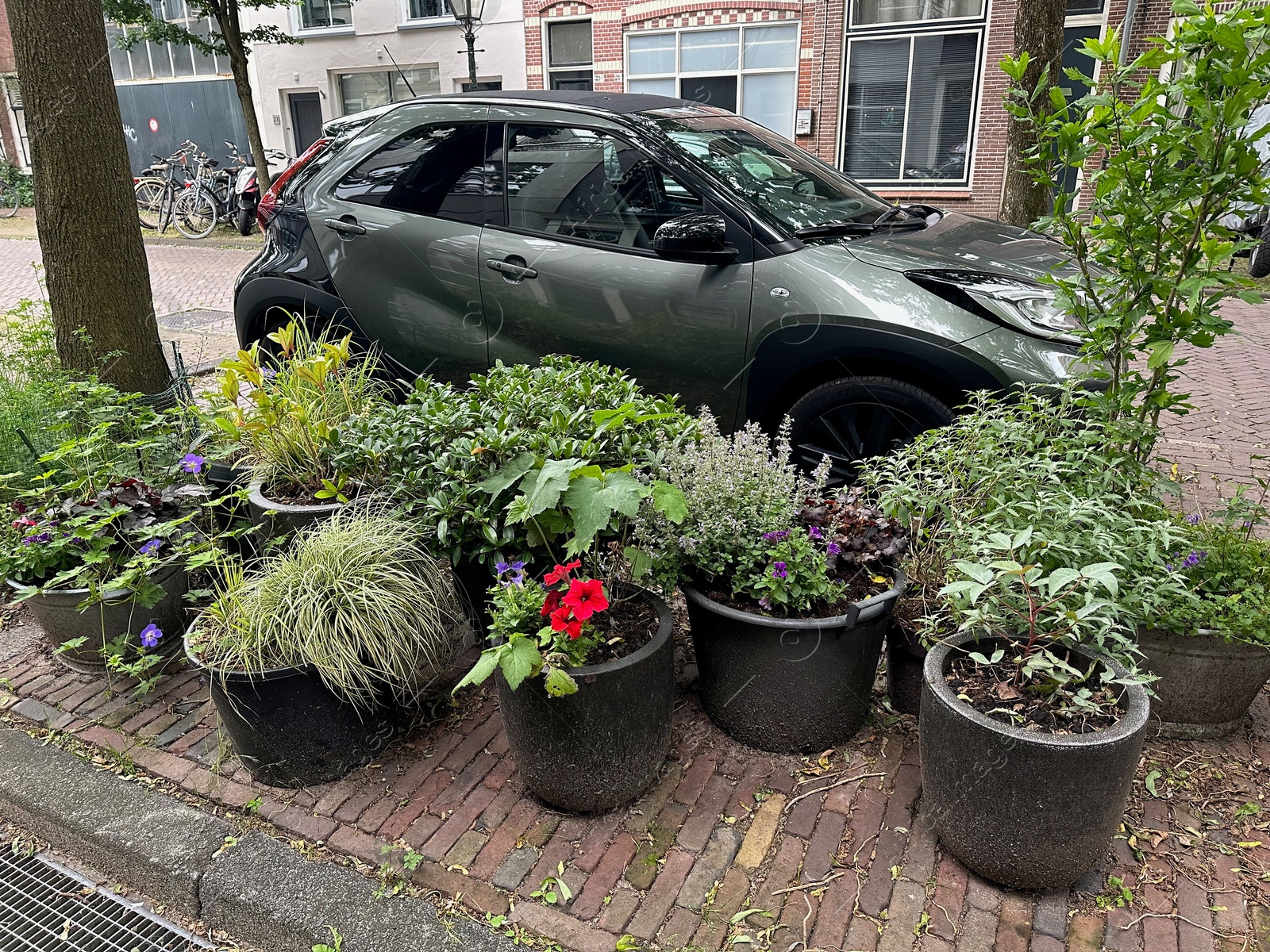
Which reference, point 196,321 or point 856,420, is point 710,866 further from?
point 196,321

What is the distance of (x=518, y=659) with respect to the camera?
7.38ft

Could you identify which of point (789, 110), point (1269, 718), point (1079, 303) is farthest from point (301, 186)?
point (789, 110)

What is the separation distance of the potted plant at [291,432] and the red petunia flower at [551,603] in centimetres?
106

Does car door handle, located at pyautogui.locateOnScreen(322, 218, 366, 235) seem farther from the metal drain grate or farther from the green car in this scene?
the metal drain grate

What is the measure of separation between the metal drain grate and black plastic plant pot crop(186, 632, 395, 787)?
471mm

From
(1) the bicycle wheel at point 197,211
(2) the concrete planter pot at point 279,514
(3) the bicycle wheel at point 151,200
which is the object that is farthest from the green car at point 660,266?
(3) the bicycle wheel at point 151,200

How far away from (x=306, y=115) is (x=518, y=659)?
21.2 meters

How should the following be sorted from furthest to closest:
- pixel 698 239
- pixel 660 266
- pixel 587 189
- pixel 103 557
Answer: pixel 587 189, pixel 660 266, pixel 698 239, pixel 103 557

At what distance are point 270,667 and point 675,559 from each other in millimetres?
1211

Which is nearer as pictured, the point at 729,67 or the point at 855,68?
the point at 855,68

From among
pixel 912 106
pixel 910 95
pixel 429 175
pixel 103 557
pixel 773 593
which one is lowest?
pixel 103 557

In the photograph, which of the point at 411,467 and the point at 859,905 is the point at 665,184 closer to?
the point at 411,467

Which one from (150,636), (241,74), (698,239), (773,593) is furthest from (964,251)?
(241,74)

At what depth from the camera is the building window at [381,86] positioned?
730 inches
